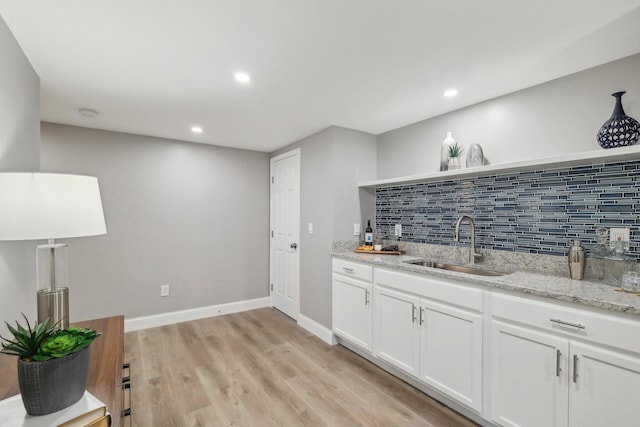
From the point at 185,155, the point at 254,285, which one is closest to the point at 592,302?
the point at 254,285

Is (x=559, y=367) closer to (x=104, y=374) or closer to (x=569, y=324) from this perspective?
(x=569, y=324)

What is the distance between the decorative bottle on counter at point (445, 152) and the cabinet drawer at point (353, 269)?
109 cm

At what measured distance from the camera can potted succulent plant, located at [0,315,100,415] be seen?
812 millimetres

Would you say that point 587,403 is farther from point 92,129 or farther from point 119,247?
point 92,129

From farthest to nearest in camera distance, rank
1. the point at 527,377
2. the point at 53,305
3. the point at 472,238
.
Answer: the point at 472,238 → the point at 527,377 → the point at 53,305

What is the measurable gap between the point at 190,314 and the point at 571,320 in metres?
3.70

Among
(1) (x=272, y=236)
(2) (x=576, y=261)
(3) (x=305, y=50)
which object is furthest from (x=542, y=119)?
(1) (x=272, y=236)

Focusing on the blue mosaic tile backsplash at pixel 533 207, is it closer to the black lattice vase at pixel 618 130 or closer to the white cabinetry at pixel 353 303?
the black lattice vase at pixel 618 130

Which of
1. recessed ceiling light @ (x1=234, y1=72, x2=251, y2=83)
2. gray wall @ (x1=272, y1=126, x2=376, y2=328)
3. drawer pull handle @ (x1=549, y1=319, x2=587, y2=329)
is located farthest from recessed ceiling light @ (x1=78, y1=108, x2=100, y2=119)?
drawer pull handle @ (x1=549, y1=319, x2=587, y2=329)

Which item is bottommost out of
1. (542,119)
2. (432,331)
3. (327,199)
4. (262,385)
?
(262,385)

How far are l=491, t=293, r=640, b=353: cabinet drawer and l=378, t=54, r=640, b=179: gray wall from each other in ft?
3.67

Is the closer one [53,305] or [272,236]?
[53,305]

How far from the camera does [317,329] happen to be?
10.5 ft

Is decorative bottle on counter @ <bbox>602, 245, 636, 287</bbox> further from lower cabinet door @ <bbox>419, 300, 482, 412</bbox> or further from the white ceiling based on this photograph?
the white ceiling
